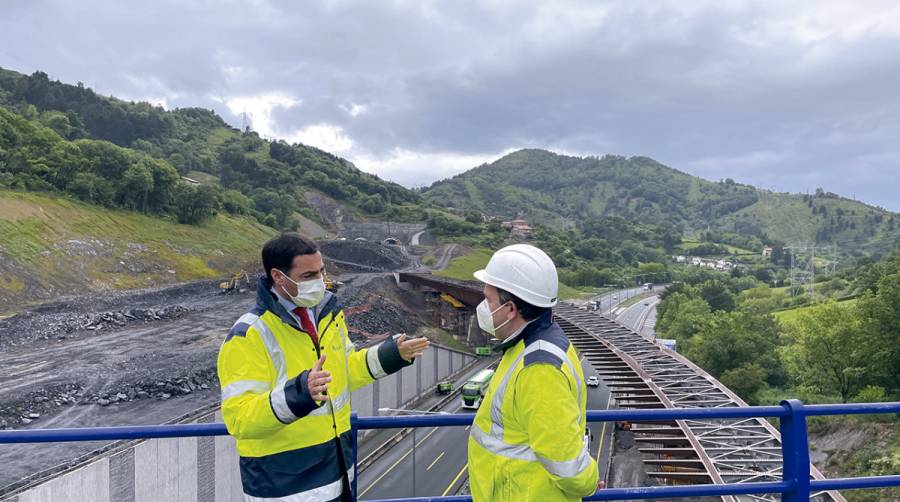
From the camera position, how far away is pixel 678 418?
291 cm

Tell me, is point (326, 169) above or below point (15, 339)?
above

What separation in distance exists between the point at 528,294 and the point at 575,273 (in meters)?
87.9

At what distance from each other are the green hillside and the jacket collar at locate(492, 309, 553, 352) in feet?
122

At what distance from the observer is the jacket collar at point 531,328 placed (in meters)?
2.25

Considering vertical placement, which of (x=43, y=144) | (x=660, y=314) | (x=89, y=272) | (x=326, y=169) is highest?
(x=326, y=169)

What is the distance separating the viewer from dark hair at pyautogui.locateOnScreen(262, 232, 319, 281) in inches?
102

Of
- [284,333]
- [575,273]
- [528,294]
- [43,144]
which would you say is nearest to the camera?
[528,294]

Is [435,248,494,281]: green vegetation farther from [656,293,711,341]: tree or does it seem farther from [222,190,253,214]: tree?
[222,190,253,214]: tree

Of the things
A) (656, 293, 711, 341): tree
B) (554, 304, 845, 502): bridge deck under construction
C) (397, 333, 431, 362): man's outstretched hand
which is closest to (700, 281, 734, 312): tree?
(656, 293, 711, 341): tree

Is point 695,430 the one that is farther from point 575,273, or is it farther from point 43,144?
point 575,273

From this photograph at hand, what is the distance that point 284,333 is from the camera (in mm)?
2451

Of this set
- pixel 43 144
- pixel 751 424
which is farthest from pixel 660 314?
pixel 43 144

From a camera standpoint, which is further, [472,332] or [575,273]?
[575,273]

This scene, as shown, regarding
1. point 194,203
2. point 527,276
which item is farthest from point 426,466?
point 194,203
